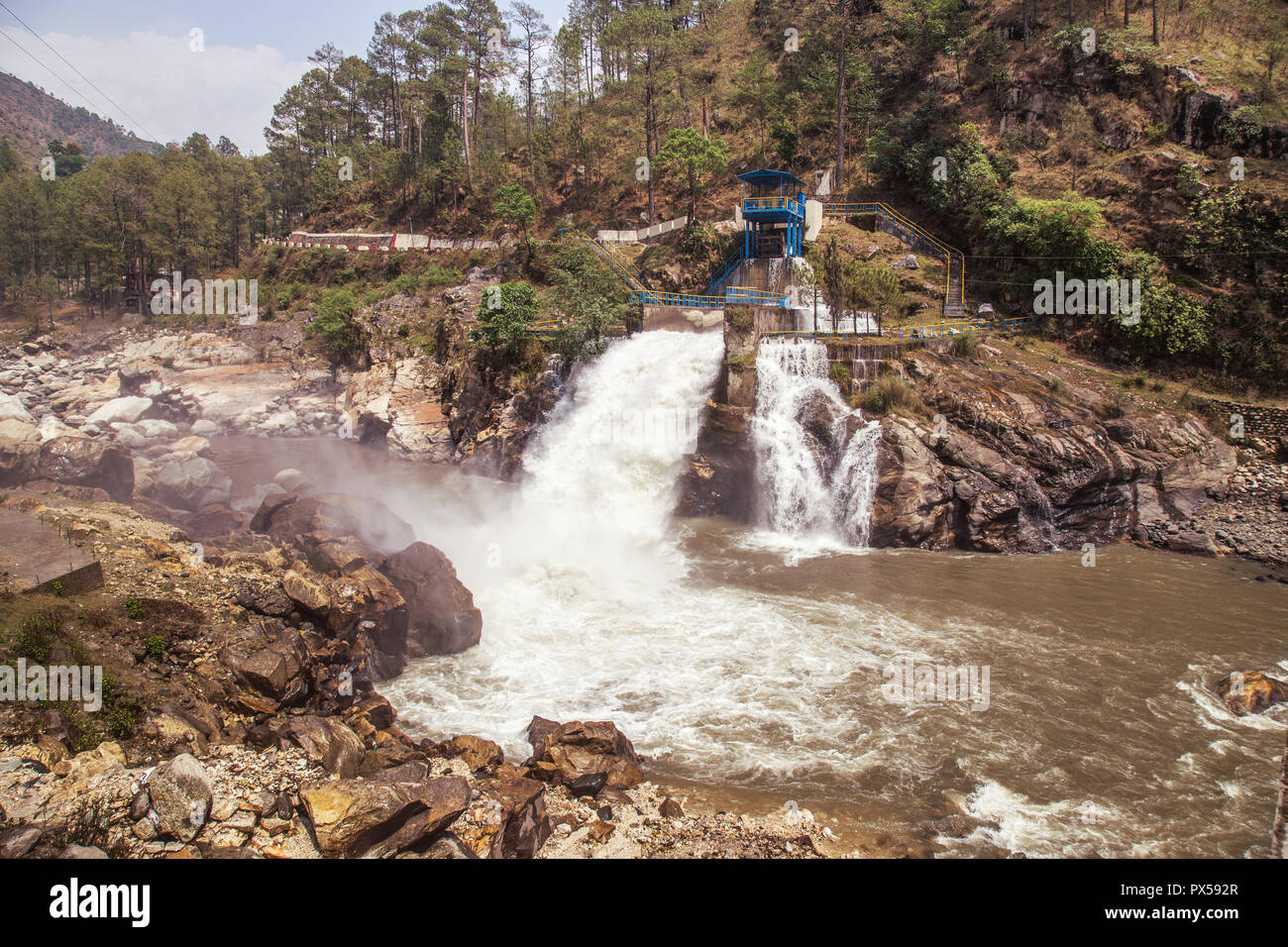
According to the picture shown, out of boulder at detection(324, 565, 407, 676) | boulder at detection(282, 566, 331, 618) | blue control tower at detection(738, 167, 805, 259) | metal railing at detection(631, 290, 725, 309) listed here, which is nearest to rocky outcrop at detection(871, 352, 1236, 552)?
metal railing at detection(631, 290, 725, 309)

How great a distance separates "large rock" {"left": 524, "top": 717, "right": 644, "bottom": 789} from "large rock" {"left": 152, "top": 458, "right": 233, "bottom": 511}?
1746cm

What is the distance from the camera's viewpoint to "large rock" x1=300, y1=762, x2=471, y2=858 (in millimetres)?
8383

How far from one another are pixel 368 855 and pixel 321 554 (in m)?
9.22

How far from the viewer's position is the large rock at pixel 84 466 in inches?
817

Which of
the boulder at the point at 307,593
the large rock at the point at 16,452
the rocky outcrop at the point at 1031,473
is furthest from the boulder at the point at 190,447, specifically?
the rocky outcrop at the point at 1031,473

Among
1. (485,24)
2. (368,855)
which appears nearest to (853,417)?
(368,855)

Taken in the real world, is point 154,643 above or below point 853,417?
below

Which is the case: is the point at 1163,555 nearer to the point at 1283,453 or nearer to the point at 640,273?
the point at 1283,453

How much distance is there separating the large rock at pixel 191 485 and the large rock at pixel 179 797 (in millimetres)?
16348

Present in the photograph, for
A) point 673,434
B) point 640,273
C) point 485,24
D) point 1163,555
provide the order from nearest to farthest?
point 1163,555
point 673,434
point 640,273
point 485,24

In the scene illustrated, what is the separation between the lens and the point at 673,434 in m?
27.2

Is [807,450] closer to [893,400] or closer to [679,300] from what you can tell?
[893,400]

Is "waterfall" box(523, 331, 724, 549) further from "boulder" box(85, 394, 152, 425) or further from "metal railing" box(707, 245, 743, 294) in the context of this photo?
"boulder" box(85, 394, 152, 425)

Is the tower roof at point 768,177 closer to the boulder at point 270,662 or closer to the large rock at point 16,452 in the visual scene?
the boulder at point 270,662
